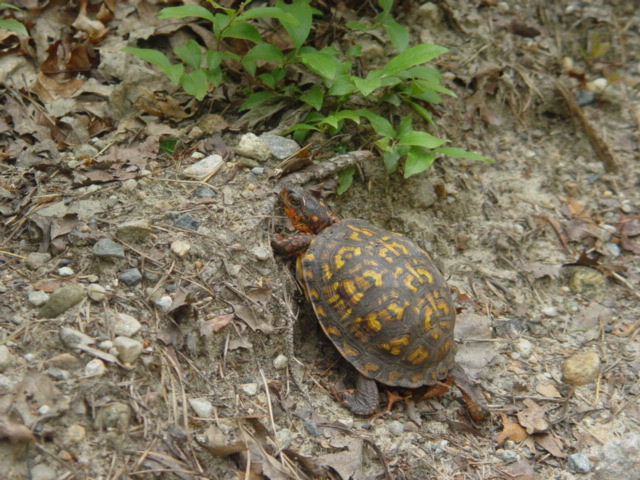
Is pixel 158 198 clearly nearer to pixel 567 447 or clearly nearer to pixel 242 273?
pixel 242 273

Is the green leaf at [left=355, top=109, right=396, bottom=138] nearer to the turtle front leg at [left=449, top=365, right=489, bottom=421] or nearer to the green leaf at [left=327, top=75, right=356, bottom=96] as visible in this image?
the green leaf at [left=327, top=75, right=356, bottom=96]

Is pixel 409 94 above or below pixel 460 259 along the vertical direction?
above

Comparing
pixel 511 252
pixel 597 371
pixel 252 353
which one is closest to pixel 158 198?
pixel 252 353

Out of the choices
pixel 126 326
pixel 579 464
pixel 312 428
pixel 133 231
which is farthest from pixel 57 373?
pixel 579 464

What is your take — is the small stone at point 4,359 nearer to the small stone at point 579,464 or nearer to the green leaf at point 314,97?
the green leaf at point 314,97

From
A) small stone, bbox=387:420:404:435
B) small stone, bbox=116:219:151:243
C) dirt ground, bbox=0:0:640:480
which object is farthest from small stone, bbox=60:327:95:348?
small stone, bbox=387:420:404:435

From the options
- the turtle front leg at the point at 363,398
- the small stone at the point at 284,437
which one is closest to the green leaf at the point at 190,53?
the turtle front leg at the point at 363,398


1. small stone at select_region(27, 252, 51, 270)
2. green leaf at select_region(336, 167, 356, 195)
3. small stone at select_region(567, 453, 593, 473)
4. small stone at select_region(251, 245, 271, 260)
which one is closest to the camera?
small stone at select_region(27, 252, 51, 270)
